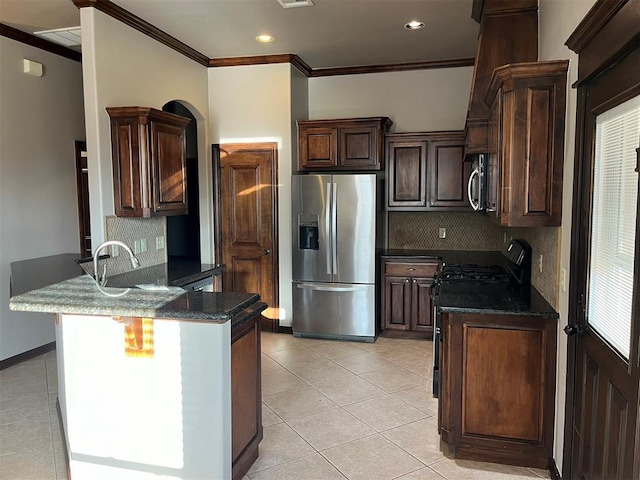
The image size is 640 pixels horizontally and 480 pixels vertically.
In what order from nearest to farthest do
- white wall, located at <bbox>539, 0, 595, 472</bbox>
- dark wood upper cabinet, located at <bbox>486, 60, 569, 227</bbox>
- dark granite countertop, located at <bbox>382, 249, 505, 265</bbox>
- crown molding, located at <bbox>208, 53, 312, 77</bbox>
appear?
1. white wall, located at <bbox>539, 0, 595, 472</bbox>
2. dark wood upper cabinet, located at <bbox>486, 60, 569, 227</bbox>
3. dark granite countertop, located at <bbox>382, 249, 505, 265</bbox>
4. crown molding, located at <bbox>208, 53, 312, 77</bbox>

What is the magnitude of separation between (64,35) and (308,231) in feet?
9.54

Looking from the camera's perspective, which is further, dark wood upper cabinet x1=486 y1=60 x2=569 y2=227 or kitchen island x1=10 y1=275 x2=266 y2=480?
dark wood upper cabinet x1=486 y1=60 x2=569 y2=227

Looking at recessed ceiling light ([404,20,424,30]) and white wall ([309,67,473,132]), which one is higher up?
recessed ceiling light ([404,20,424,30])

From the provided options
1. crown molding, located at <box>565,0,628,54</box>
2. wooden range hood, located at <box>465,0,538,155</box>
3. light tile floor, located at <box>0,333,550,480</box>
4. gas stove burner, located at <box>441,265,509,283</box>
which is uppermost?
wooden range hood, located at <box>465,0,538,155</box>

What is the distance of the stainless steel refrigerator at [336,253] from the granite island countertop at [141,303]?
253 centimetres

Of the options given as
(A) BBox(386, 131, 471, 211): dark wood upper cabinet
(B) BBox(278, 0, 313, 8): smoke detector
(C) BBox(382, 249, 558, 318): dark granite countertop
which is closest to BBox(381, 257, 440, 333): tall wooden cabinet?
(A) BBox(386, 131, 471, 211): dark wood upper cabinet

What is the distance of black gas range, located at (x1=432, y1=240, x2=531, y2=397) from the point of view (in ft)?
10.8

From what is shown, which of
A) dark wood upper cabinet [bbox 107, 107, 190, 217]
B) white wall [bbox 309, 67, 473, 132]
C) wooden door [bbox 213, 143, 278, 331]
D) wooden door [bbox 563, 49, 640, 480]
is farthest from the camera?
white wall [bbox 309, 67, 473, 132]

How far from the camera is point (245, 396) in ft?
8.32

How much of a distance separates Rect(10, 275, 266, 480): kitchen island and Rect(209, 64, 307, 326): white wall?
9.19 feet

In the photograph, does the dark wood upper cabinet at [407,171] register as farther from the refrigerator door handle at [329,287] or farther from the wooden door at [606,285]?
the wooden door at [606,285]

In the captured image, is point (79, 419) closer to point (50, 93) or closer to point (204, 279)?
point (204, 279)

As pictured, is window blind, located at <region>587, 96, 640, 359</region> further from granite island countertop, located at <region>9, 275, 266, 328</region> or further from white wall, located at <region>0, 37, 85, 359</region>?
white wall, located at <region>0, 37, 85, 359</region>

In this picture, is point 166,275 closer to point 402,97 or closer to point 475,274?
point 475,274
